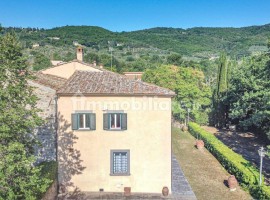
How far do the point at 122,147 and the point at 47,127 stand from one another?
15.0 feet

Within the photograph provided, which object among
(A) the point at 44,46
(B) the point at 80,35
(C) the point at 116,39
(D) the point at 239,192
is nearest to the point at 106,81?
(D) the point at 239,192

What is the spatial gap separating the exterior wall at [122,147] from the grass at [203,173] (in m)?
3.14

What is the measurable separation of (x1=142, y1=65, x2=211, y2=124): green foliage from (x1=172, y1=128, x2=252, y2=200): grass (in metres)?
10.7

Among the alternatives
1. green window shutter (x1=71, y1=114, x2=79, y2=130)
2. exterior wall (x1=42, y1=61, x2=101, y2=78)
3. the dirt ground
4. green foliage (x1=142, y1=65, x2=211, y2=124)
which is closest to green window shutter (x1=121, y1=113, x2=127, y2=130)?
green window shutter (x1=71, y1=114, x2=79, y2=130)

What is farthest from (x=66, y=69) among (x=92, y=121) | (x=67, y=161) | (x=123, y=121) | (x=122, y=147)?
(x=122, y=147)

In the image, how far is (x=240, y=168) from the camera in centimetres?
2028

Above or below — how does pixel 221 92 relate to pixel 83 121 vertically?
above

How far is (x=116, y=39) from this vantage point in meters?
122

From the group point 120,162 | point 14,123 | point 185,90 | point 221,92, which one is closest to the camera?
point 14,123

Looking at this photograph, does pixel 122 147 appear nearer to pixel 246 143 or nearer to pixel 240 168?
pixel 240 168

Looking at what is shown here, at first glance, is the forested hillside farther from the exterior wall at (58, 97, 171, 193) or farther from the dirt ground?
the exterior wall at (58, 97, 171, 193)

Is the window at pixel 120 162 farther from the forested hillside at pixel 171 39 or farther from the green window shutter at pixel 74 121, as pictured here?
the forested hillside at pixel 171 39

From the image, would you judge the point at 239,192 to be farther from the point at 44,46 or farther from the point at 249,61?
the point at 44,46

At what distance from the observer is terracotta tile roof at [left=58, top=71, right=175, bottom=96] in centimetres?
1689
